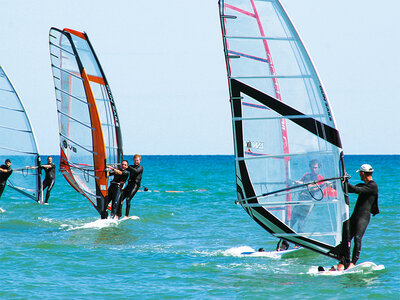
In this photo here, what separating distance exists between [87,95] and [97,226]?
2660 millimetres

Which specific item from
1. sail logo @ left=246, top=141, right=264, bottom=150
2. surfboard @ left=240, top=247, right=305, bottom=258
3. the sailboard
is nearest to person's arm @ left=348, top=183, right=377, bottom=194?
sail logo @ left=246, top=141, right=264, bottom=150

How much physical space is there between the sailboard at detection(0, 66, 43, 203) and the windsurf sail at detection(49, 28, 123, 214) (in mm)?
1966

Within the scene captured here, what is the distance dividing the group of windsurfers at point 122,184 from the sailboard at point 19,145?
344 centimetres

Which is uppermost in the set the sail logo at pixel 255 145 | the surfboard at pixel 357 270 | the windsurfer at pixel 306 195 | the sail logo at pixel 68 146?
the sail logo at pixel 68 146

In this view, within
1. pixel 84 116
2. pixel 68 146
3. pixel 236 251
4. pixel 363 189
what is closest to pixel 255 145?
pixel 363 189

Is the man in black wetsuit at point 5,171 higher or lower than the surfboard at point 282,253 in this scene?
higher

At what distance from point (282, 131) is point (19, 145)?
9224 millimetres

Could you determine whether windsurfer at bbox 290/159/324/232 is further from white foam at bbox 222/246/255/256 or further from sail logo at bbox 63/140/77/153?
sail logo at bbox 63/140/77/153

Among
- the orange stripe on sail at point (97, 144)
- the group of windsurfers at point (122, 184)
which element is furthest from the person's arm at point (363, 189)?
the orange stripe on sail at point (97, 144)

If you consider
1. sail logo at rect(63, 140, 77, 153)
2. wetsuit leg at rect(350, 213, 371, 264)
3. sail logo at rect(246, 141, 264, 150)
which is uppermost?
sail logo at rect(63, 140, 77, 153)

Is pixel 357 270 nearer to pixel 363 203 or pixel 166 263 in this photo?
pixel 363 203

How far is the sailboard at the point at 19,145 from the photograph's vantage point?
14.2 metres

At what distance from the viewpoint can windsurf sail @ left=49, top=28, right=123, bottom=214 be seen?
473 inches

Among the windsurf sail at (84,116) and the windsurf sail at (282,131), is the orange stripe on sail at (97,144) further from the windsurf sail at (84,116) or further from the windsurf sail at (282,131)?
the windsurf sail at (282,131)
